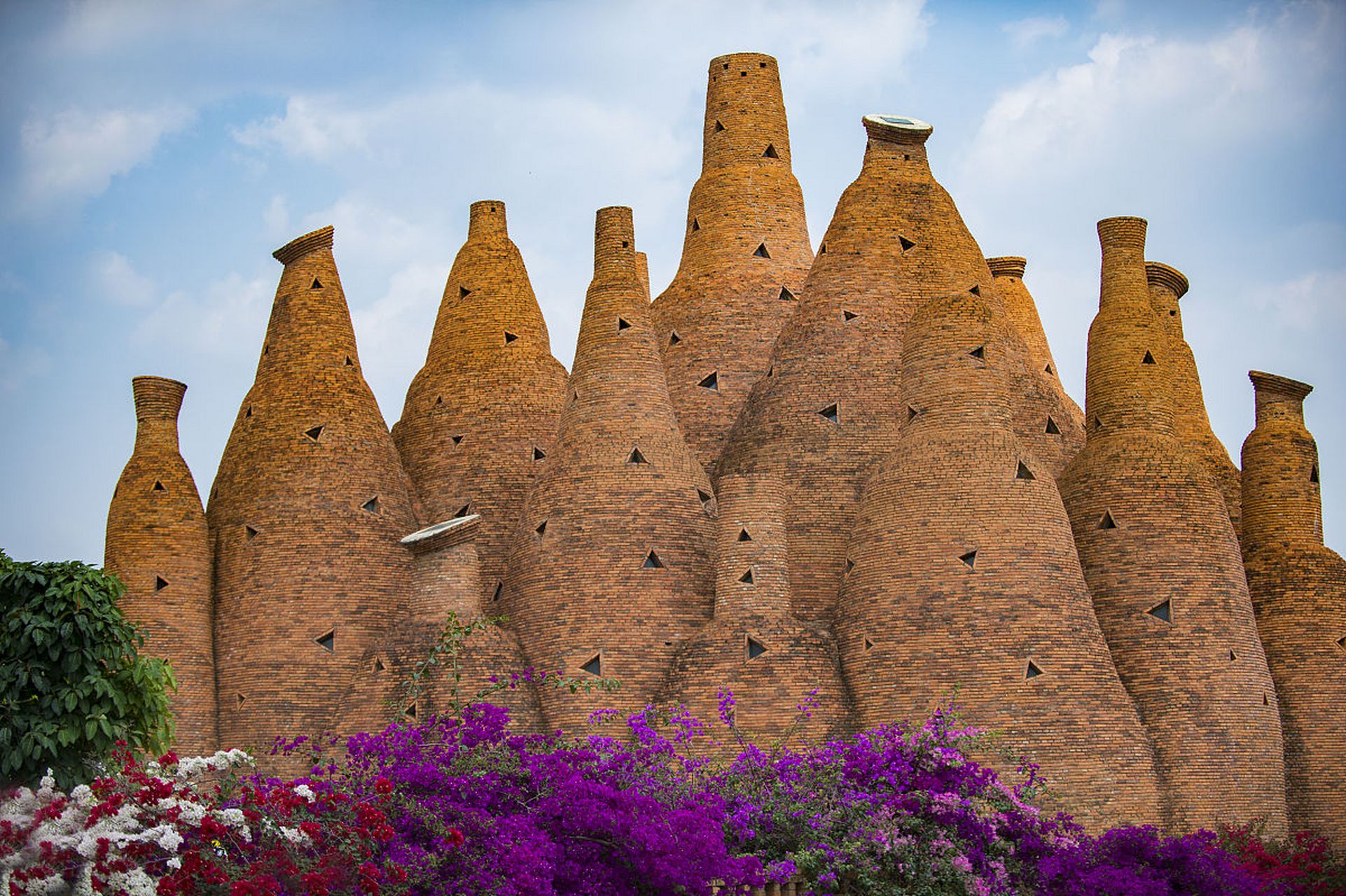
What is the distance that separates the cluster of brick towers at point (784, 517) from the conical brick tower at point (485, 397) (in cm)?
7

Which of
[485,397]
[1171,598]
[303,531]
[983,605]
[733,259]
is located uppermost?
[733,259]

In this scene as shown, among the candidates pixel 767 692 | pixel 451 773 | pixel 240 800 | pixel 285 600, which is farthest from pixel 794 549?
pixel 240 800

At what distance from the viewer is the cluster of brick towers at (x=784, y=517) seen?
23828mm

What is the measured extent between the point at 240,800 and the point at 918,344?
45.3ft

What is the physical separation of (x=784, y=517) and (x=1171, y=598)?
5971 mm

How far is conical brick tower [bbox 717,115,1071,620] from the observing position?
26.9 m

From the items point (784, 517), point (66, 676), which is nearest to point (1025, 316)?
point (784, 517)

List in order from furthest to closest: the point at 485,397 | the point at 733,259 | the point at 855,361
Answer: the point at 733,259
the point at 485,397
the point at 855,361

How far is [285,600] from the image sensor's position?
90.5 feet

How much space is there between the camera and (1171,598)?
1013 inches

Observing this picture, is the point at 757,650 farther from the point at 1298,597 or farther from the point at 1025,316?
the point at 1025,316

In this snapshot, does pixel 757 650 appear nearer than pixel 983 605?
No

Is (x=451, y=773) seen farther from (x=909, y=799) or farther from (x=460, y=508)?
(x=460, y=508)

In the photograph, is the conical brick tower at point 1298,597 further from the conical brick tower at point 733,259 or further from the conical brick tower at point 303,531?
the conical brick tower at point 303,531
